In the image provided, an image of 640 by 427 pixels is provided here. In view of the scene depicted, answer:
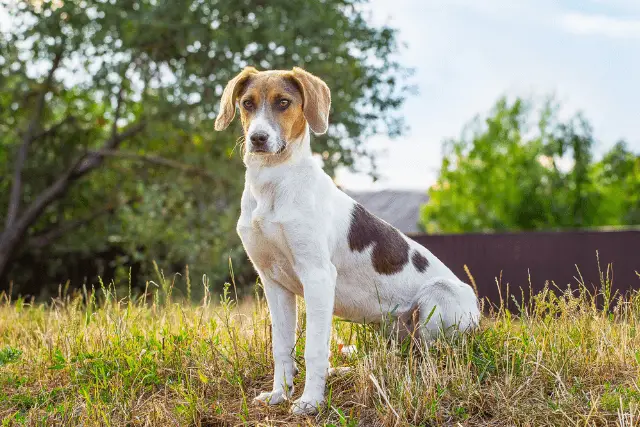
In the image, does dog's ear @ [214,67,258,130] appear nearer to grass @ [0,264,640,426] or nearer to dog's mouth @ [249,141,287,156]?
dog's mouth @ [249,141,287,156]

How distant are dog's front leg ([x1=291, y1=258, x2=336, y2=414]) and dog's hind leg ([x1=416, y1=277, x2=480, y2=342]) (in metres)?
0.86

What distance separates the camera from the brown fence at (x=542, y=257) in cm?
1004

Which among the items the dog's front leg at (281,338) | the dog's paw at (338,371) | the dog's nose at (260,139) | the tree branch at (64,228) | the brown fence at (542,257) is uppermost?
the dog's nose at (260,139)

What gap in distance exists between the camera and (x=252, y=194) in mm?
4438

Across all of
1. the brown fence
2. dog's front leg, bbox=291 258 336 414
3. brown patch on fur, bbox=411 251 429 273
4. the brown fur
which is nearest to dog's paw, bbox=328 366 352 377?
dog's front leg, bbox=291 258 336 414

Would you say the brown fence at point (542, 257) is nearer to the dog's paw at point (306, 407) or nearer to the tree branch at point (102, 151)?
the dog's paw at point (306, 407)

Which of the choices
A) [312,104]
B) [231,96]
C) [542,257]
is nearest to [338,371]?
[312,104]

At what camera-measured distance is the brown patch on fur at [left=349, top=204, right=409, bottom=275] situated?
15.6 feet

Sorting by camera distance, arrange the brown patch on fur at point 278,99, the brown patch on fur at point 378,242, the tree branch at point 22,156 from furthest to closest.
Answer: the tree branch at point 22,156 < the brown patch on fur at point 378,242 < the brown patch on fur at point 278,99

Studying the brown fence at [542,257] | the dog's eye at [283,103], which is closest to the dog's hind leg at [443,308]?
the dog's eye at [283,103]

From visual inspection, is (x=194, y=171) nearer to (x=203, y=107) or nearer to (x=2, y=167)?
(x=203, y=107)

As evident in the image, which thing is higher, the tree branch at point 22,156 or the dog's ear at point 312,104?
the dog's ear at point 312,104

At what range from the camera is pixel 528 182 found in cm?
2331

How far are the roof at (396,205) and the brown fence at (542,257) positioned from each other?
56.1 feet
